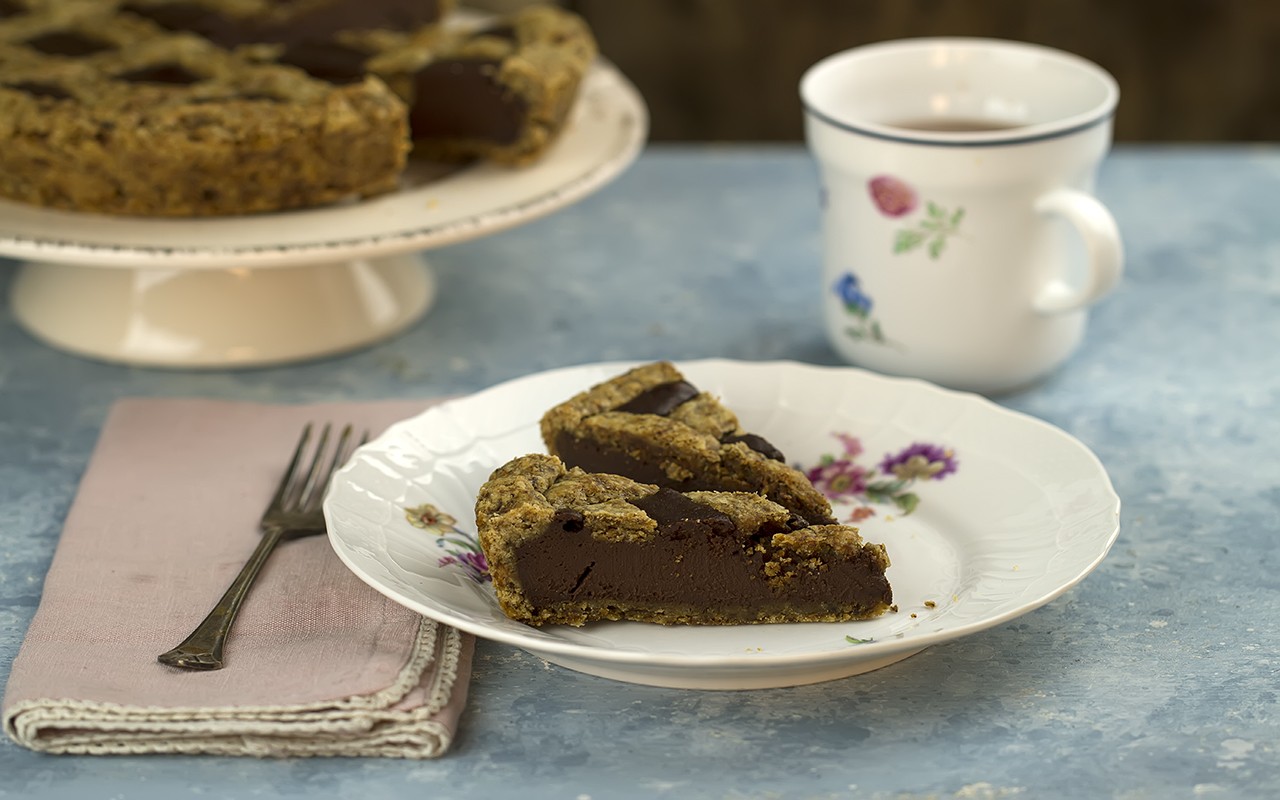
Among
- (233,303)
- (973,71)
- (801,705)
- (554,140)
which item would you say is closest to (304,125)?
(233,303)

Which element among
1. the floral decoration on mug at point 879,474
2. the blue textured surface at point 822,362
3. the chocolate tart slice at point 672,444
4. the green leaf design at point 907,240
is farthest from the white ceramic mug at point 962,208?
the chocolate tart slice at point 672,444

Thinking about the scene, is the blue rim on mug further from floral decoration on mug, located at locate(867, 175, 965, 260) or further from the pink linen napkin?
the pink linen napkin

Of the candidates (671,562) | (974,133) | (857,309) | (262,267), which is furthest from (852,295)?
(262,267)

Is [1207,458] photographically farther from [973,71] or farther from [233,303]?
[233,303]

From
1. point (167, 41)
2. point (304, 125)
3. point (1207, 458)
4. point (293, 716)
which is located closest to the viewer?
point (293, 716)

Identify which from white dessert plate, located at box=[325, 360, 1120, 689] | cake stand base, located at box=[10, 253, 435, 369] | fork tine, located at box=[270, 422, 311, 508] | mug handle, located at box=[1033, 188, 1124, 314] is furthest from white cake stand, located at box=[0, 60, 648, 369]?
mug handle, located at box=[1033, 188, 1124, 314]

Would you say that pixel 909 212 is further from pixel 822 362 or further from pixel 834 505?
pixel 834 505

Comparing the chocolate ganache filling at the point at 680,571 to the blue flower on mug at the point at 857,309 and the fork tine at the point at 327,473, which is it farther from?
the blue flower on mug at the point at 857,309
